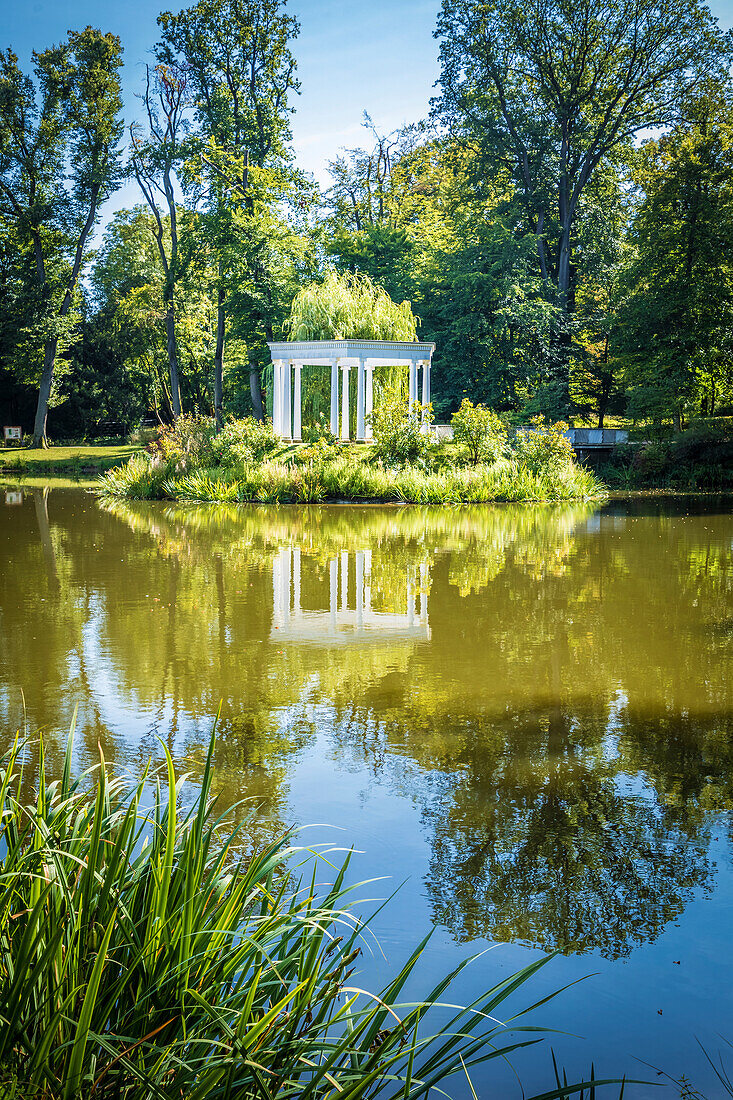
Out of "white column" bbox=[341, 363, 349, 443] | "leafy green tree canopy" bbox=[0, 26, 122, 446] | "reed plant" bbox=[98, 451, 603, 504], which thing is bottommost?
"reed plant" bbox=[98, 451, 603, 504]

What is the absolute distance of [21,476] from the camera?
34.6m

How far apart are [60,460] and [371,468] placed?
20.3 metres

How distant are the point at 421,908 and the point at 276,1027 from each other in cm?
134

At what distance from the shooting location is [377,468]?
22.7 m

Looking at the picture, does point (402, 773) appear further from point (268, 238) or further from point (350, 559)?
point (268, 238)

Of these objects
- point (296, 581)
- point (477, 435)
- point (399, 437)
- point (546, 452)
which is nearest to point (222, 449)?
point (399, 437)

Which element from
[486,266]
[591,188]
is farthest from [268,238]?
[591,188]

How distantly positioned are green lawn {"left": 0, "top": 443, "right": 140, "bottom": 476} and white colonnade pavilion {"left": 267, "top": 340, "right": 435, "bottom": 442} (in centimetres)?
1034

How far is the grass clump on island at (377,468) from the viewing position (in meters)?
21.9

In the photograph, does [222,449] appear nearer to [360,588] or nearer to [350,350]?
[350,350]

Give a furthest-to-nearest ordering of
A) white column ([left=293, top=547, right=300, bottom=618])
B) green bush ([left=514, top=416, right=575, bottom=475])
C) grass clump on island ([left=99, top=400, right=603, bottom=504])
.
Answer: green bush ([left=514, top=416, right=575, bottom=475]) < grass clump on island ([left=99, top=400, right=603, bottom=504]) < white column ([left=293, top=547, right=300, bottom=618])

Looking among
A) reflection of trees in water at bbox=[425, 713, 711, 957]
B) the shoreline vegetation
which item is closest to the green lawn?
the shoreline vegetation

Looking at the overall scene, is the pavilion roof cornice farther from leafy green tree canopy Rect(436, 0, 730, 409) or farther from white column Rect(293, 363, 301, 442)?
leafy green tree canopy Rect(436, 0, 730, 409)

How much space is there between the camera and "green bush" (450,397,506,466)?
2356 centimetres
